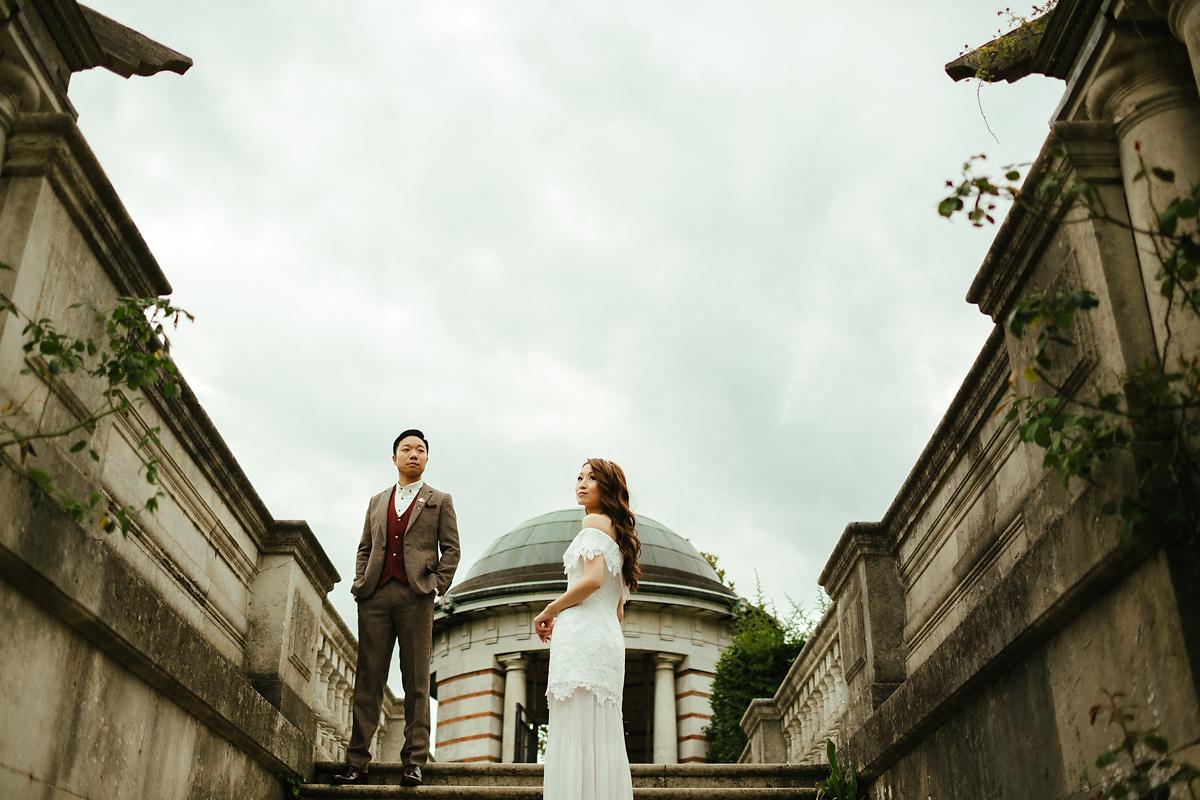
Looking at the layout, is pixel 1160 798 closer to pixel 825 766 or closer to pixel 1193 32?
pixel 1193 32

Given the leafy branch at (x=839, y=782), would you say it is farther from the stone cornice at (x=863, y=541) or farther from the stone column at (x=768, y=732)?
the stone column at (x=768, y=732)

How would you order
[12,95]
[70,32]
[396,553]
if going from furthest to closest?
1. [396,553]
2. [70,32]
3. [12,95]

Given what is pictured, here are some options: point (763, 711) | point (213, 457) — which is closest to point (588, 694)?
point (213, 457)

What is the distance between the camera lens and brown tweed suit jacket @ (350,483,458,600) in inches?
284

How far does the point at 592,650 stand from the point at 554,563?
14.8 m

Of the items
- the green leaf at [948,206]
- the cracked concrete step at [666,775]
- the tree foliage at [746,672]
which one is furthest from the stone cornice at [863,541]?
the tree foliage at [746,672]

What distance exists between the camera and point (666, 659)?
65.5 ft

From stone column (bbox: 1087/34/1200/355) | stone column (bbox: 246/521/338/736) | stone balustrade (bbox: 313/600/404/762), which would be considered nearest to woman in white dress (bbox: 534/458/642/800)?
stone column (bbox: 246/521/338/736)

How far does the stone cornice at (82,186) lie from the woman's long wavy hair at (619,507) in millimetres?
2345

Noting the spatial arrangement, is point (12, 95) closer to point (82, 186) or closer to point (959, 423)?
point (82, 186)

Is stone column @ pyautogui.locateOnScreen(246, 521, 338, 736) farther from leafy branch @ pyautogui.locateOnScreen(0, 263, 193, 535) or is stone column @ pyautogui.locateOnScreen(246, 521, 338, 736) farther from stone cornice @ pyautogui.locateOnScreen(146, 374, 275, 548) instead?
leafy branch @ pyautogui.locateOnScreen(0, 263, 193, 535)

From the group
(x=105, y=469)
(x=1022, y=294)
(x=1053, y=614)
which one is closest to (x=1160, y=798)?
(x=1053, y=614)

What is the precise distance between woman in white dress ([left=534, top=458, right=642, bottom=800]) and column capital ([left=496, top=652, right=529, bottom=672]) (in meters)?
14.3
